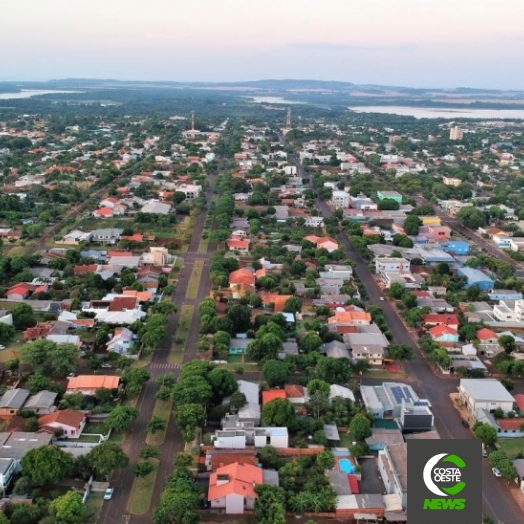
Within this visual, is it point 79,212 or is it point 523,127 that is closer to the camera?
point 79,212

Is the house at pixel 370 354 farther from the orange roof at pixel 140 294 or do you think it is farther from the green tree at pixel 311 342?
the orange roof at pixel 140 294

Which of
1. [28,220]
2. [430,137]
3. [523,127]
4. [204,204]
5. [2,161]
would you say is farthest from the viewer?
[523,127]

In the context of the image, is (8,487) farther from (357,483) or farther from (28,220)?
(28,220)

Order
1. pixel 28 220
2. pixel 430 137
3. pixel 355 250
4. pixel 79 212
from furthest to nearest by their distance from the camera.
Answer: pixel 430 137 < pixel 79 212 < pixel 28 220 < pixel 355 250

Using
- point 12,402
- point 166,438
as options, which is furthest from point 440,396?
point 12,402

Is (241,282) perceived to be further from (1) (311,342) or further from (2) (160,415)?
(2) (160,415)

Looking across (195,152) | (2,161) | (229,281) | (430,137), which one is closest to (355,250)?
(229,281)
